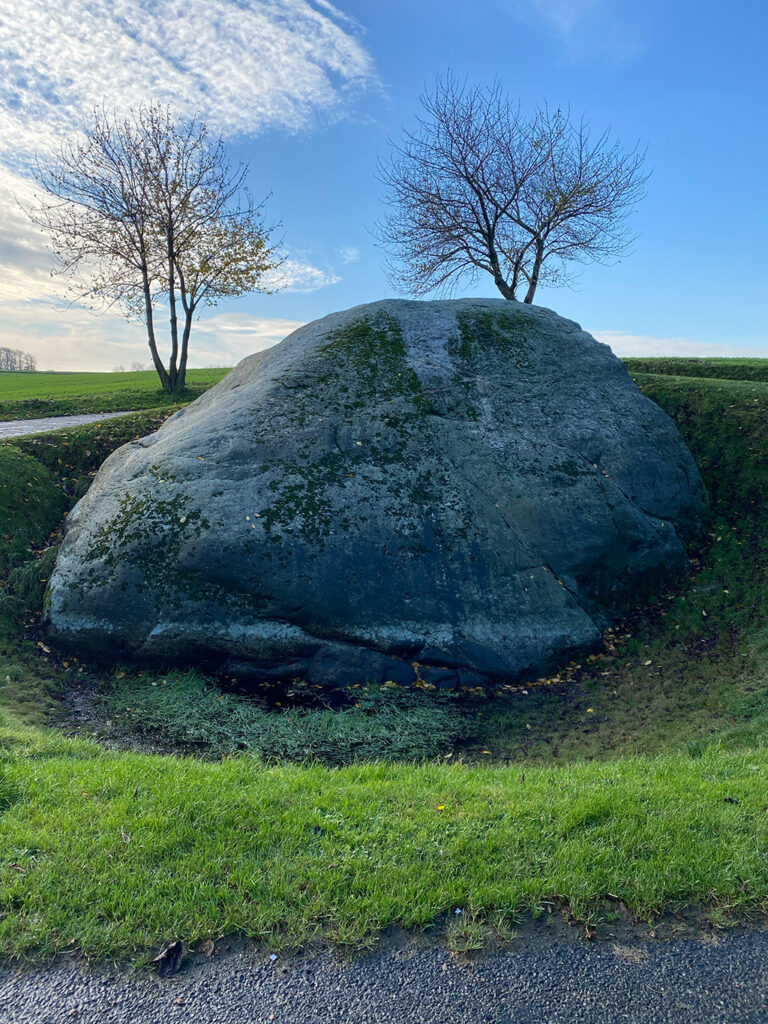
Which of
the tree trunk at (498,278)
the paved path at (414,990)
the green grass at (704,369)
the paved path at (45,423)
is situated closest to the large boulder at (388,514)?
the paved path at (414,990)

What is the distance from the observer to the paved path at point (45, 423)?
68.3 ft

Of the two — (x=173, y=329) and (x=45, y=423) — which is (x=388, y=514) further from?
(x=173, y=329)

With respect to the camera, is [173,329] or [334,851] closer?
[334,851]

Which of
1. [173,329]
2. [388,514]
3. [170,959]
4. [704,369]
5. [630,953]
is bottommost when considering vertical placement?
[630,953]

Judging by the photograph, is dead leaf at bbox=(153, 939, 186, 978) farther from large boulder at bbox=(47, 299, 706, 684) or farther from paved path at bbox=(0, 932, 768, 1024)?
large boulder at bbox=(47, 299, 706, 684)

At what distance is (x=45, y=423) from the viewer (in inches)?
907

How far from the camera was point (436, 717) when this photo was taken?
895 centimetres

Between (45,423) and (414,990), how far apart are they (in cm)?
2350

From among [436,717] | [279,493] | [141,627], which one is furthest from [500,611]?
[141,627]

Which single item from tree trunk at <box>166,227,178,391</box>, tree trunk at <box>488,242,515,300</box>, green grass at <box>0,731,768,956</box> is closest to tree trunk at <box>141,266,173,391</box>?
tree trunk at <box>166,227,178,391</box>

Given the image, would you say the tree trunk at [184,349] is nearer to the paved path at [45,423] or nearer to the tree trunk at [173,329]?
the tree trunk at [173,329]

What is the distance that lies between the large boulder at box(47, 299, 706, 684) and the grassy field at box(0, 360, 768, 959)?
28.7 inches

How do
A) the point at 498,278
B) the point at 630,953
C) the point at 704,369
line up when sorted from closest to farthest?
the point at 630,953 → the point at 704,369 → the point at 498,278

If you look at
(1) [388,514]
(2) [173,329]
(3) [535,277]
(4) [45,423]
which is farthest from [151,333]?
(1) [388,514]
